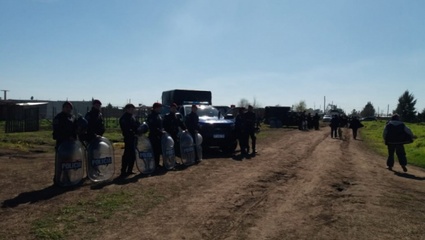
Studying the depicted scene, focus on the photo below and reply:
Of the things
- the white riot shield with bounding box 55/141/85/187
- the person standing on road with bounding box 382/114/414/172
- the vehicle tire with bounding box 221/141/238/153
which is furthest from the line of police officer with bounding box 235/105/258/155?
the white riot shield with bounding box 55/141/85/187

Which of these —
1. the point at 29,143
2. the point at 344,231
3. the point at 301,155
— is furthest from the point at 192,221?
the point at 29,143

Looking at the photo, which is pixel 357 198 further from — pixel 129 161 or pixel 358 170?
pixel 129 161

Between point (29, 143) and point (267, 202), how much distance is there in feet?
47.8

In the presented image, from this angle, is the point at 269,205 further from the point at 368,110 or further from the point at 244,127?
the point at 368,110

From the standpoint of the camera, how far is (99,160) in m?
9.44

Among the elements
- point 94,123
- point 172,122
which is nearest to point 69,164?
point 94,123

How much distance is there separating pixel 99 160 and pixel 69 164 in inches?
33.2

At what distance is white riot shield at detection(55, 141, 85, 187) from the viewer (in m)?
8.65

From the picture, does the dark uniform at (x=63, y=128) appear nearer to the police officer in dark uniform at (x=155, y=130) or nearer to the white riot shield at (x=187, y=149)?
the police officer in dark uniform at (x=155, y=130)

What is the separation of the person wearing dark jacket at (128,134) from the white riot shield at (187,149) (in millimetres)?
2457

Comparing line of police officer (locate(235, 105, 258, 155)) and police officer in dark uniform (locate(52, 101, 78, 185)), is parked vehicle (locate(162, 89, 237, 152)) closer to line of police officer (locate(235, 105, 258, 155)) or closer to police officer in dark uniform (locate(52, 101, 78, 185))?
line of police officer (locate(235, 105, 258, 155))

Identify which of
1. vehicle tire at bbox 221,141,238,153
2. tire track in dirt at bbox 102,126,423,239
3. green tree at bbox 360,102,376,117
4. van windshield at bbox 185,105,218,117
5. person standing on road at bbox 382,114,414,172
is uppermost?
green tree at bbox 360,102,376,117

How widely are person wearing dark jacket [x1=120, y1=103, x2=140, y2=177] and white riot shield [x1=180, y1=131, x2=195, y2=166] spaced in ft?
8.06

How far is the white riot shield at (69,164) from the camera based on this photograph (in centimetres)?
865
